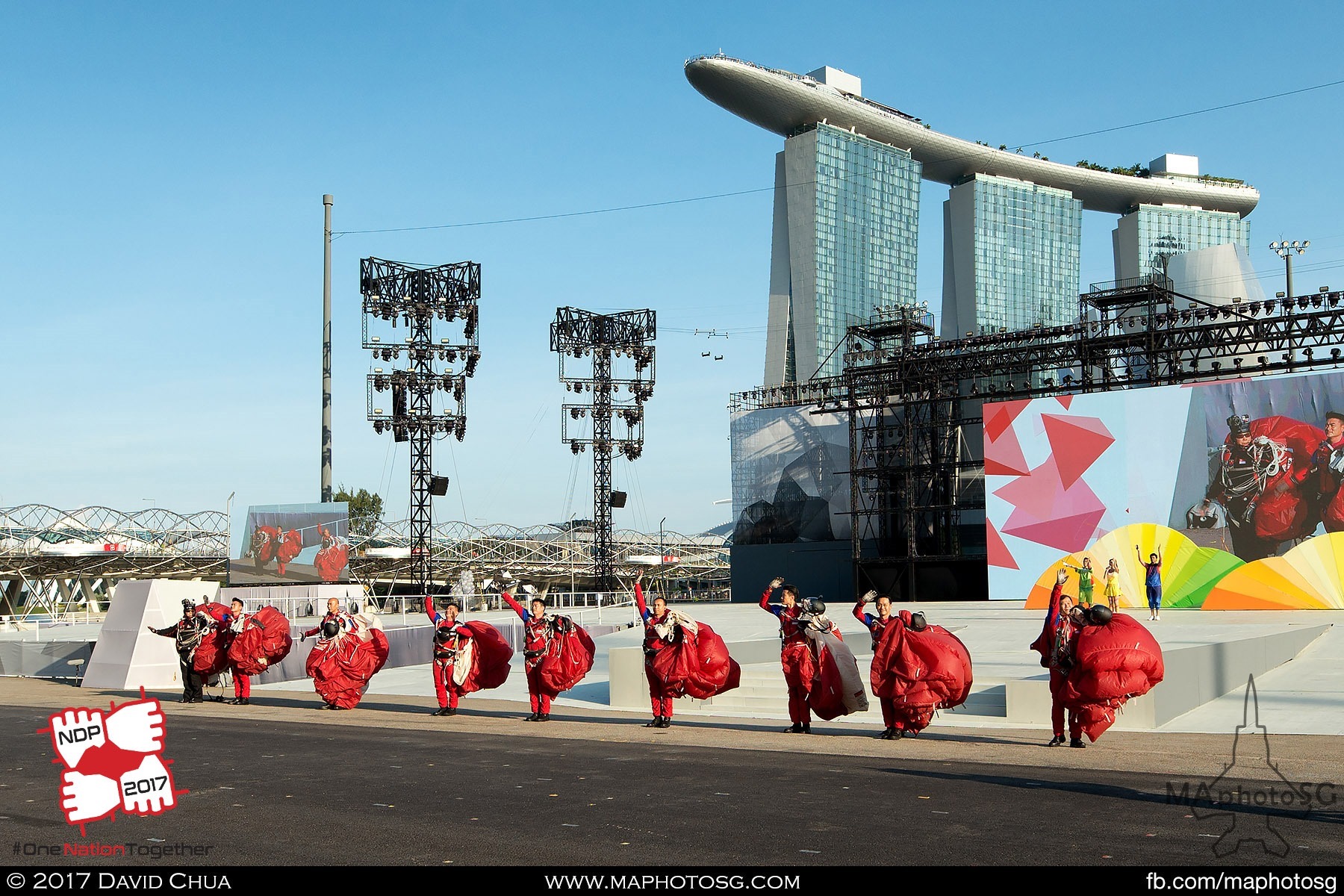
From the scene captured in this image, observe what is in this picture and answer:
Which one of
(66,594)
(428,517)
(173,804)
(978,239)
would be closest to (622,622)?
(428,517)

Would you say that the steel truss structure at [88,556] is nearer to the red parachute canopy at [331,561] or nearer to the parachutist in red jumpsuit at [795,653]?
the red parachute canopy at [331,561]

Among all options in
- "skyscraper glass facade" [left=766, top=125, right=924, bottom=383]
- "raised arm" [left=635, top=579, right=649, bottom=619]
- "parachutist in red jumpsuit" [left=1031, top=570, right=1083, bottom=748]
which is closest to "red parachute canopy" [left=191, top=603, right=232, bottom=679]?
"raised arm" [left=635, top=579, right=649, bottom=619]

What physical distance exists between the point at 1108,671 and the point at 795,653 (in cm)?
342

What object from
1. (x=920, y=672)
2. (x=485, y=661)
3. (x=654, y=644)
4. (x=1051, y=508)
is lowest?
(x=485, y=661)

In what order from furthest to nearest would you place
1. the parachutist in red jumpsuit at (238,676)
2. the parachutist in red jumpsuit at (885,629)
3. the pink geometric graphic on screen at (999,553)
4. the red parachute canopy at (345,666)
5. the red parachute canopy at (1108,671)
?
1. the pink geometric graphic on screen at (999,553)
2. the parachutist in red jumpsuit at (238,676)
3. the red parachute canopy at (345,666)
4. the parachutist in red jumpsuit at (885,629)
5. the red parachute canopy at (1108,671)

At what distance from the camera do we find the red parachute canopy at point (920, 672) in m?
12.5

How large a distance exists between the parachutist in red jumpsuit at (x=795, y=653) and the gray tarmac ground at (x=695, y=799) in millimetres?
367

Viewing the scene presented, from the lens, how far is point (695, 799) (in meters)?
8.87

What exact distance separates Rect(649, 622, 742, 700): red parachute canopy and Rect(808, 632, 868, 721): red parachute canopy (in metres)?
1.23

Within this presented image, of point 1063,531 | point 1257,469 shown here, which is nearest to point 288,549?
point 1063,531

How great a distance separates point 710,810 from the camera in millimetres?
8305

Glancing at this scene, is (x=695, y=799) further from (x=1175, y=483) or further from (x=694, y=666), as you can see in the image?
(x=1175, y=483)

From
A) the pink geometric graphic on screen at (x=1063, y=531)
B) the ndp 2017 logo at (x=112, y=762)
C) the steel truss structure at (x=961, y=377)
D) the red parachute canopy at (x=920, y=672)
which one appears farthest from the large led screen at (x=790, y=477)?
the ndp 2017 logo at (x=112, y=762)
